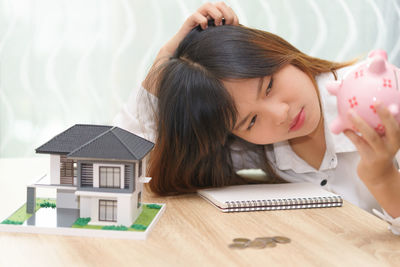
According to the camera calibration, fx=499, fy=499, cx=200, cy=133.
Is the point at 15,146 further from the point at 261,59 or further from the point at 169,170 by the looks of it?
the point at 261,59

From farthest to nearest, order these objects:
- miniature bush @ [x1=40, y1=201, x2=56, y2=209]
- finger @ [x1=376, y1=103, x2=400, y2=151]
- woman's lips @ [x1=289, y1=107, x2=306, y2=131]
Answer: woman's lips @ [x1=289, y1=107, x2=306, y2=131] → miniature bush @ [x1=40, y1=201, x2=56, y2=209] → finger @ [x1=376, y1=103, x2=400, y2=151]

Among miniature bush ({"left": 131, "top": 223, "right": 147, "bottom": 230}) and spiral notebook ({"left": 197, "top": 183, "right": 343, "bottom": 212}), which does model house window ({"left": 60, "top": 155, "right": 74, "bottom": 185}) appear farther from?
spiral notebook ({"left": 197, "top": 183, "right": 343, "bottom": 212})

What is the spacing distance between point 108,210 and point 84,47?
1001 mm

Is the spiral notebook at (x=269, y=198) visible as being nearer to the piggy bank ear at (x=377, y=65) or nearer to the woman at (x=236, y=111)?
the woman at (x=236, y=111)

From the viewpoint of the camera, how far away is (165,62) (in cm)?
110

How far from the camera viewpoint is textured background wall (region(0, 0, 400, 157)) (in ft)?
5.40

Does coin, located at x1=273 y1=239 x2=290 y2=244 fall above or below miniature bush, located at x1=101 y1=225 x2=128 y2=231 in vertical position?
above

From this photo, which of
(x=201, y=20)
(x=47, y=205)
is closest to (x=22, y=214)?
A: (x=47, y=205)

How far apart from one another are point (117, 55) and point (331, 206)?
1.01 metres

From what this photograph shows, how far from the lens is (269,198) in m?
0.93

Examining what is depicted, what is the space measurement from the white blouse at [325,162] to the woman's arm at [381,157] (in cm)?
32

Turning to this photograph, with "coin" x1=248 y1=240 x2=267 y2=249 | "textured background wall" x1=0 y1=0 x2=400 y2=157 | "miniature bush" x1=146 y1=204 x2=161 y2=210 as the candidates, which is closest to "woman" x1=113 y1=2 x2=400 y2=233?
"miniature bush" x1=146 y1=204 x2=161 y2=210

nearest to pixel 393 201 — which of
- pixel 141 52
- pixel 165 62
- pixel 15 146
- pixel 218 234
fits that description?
pixel 218 234

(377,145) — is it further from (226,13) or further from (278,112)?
(226,13)
